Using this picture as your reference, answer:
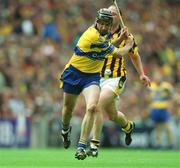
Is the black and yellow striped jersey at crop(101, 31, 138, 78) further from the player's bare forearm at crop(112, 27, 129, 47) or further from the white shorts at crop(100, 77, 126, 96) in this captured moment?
the player's bare forearm at crop(112, 27, 129, 47)

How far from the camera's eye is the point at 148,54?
2803 cm

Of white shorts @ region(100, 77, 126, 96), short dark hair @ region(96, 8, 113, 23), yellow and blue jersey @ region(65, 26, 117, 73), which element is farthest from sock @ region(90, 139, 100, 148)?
short dark hair @ region(96, 8, 113, 23)

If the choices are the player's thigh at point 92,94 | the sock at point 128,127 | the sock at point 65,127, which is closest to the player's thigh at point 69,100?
the player's thigh at point 92,94

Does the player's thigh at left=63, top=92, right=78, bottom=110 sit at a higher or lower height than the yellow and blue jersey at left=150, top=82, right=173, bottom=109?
lower

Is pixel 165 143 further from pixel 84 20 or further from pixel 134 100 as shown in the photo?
pixel 84 20

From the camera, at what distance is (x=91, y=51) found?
14141 mm

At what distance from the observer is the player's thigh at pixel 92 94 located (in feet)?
46.1

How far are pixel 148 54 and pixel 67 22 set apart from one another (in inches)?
112

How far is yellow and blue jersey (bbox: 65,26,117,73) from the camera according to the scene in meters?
13.9

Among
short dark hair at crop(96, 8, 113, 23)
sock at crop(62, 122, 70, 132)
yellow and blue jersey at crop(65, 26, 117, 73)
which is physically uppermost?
short dark hair at crop(96, 8, 113, 23)

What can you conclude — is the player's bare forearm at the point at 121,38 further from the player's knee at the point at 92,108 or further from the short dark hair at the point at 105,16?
the player's knee at the point at 92,108

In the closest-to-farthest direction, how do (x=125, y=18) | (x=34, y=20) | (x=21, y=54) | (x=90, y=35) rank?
1. (x=90, y=35)
2. (x=21, y=54)
3. (x=34, y=20)
4. (x=125, y=18)

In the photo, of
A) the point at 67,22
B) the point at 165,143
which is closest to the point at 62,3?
the point at 67,22

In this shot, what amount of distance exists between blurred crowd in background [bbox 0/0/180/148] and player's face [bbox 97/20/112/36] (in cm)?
950
